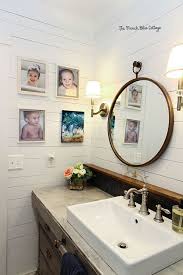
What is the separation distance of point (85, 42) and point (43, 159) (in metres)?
1.22

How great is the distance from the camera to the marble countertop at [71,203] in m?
0.87

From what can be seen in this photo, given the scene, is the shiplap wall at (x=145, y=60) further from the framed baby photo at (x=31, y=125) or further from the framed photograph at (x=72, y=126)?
the framed baby photo at (x=31, y=125)

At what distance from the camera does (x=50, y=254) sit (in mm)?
1547

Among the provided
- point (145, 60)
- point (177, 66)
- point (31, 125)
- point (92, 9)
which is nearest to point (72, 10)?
point (92, 9)

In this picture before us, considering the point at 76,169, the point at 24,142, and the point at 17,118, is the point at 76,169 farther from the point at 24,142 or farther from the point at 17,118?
the point at 17,118

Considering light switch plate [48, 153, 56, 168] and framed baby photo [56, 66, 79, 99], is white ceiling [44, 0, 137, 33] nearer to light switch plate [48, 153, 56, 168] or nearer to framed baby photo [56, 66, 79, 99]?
framed baby photo [56, 66, 79, 99]

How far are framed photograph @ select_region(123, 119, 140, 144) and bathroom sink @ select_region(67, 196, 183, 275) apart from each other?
458mm

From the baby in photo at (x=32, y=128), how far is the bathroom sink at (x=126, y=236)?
791mm

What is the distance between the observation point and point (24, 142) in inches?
68.4

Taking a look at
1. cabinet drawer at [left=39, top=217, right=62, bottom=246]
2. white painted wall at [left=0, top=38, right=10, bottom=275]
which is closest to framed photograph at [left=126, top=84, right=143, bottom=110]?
white painted wall at [left=0, top=38, right=10, bottom=275]

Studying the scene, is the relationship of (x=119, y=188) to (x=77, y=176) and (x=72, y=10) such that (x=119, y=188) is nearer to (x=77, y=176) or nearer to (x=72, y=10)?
(x=77, y=176)

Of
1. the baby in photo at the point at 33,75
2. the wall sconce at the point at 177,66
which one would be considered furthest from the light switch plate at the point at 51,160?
the wall sconce at the point at 177,66

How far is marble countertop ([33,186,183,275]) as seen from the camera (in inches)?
34.4

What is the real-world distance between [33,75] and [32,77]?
0.02 metres
